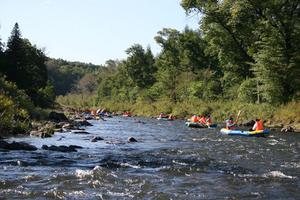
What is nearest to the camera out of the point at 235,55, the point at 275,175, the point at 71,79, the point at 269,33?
the point at 275,175

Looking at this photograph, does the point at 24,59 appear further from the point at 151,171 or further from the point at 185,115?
the point at 151,171

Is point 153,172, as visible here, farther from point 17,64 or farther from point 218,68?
point 218,68

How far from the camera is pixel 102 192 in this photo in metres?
11.6

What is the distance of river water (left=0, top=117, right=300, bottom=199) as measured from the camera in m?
11.6

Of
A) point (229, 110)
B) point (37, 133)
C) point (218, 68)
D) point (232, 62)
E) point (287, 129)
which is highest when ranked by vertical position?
point (218, 68)

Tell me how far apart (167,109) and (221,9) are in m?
21.0

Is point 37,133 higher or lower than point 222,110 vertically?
lower

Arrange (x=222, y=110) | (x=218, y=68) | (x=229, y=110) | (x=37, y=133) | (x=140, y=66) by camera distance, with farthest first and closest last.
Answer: (x=140, y=66)
(x=218, y=68)
(x=222, y=110)
(x=229, y=110)
(x=37, y=133)

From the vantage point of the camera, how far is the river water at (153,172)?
38.1 ft

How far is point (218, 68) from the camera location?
67812 mm

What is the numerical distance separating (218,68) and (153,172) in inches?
2150

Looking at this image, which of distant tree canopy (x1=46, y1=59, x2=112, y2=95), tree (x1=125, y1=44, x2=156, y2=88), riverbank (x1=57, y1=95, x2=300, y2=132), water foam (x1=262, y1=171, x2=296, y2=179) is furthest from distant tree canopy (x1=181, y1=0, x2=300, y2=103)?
distant tree canopy (x1=46, y1=59, x2=112, y2=95)

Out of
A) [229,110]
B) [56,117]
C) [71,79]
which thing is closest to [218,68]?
[229,110]

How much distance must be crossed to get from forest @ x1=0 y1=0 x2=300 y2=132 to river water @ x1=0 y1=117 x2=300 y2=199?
941cm
